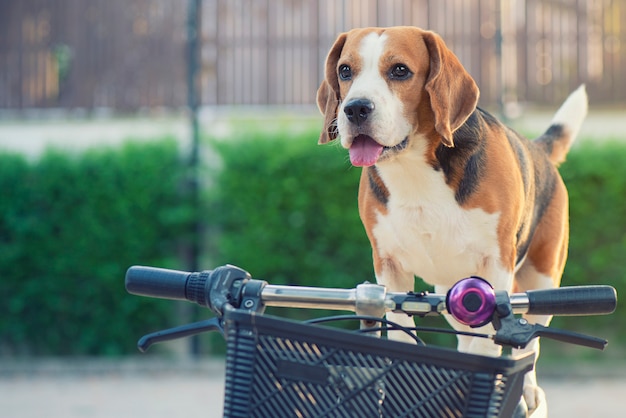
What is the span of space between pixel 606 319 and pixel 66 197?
5101 mm

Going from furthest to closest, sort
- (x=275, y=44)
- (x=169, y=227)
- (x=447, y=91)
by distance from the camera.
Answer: (x=275, y=44) → (x=169, y=227) → (x=447, y=91)

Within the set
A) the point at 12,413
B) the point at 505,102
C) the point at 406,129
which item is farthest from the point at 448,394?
the point at 505,102

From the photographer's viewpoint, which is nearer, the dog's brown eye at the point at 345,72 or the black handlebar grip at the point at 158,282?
the black handlebar grip at the point at 158,282

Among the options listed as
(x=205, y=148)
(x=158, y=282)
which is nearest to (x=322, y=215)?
(x=205, y=148)

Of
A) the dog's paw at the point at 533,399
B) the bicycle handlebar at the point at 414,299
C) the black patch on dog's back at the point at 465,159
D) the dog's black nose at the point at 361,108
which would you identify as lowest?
the dog's paw at the point at 533,399

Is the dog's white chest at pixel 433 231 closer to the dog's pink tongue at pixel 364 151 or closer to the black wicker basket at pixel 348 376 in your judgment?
the dog's pink tongue at pixel 364 151

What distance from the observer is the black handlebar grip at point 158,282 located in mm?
1781

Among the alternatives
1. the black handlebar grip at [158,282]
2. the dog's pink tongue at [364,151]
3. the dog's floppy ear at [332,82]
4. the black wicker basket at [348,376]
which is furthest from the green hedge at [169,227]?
the black wicker basket at [348,376]

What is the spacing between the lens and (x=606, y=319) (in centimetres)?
832

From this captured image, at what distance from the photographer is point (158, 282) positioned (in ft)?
5.87

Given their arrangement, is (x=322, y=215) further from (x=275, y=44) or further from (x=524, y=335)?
(x=524, y=335)

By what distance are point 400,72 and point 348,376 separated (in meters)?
1.19

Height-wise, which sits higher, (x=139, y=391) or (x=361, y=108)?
(x=361, y=108)

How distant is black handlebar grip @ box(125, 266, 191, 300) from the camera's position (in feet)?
5.84
